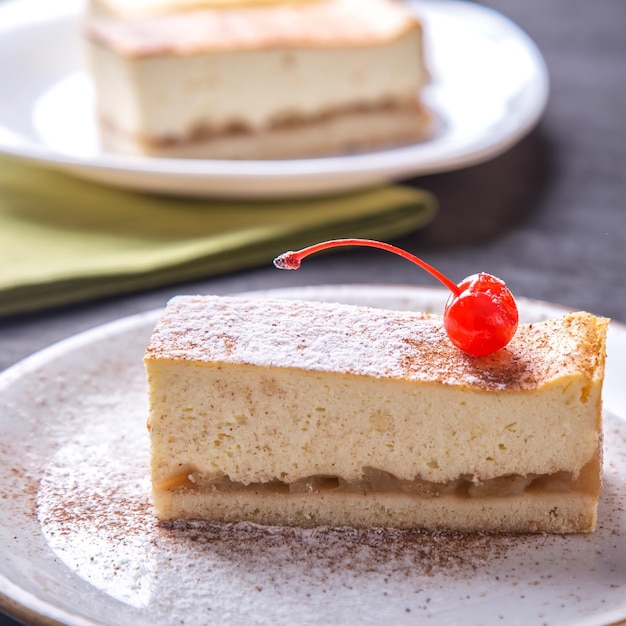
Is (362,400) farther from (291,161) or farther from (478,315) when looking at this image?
(291,161)

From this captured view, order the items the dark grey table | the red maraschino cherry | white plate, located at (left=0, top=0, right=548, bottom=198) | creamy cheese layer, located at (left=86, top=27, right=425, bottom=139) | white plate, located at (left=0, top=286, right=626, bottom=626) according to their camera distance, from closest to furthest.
A: white plate, located at (left=0, top=286, right=626, bottom=626), the red maraschino cherry, the dark grey table, white plate, located at (left=0, top=0, right=548, bottom=198), creamy cheese layer, located at (left=86, top=27, right=425, bottom=139)

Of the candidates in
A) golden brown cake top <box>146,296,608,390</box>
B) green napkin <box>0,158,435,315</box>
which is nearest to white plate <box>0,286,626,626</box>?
golden brown cake top <box>146,296,608,390</box>

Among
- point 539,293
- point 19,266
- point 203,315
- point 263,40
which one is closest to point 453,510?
point 203,315

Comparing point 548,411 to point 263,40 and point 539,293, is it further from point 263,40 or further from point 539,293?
point 263,40

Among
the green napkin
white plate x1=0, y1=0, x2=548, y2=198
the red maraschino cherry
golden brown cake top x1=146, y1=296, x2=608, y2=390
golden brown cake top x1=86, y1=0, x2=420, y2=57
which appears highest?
golden brown cake top x1=86, y1=0, x2=420, y2=57

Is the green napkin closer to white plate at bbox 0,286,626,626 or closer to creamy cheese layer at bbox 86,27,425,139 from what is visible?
creamy cheese layer at bbox 86,27,425,139

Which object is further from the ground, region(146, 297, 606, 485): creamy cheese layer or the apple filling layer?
region(146, 297, 606, 485): creamy cheese layer

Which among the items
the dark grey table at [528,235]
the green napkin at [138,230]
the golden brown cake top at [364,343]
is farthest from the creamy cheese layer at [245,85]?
the golden brown cake top at [364,343]
